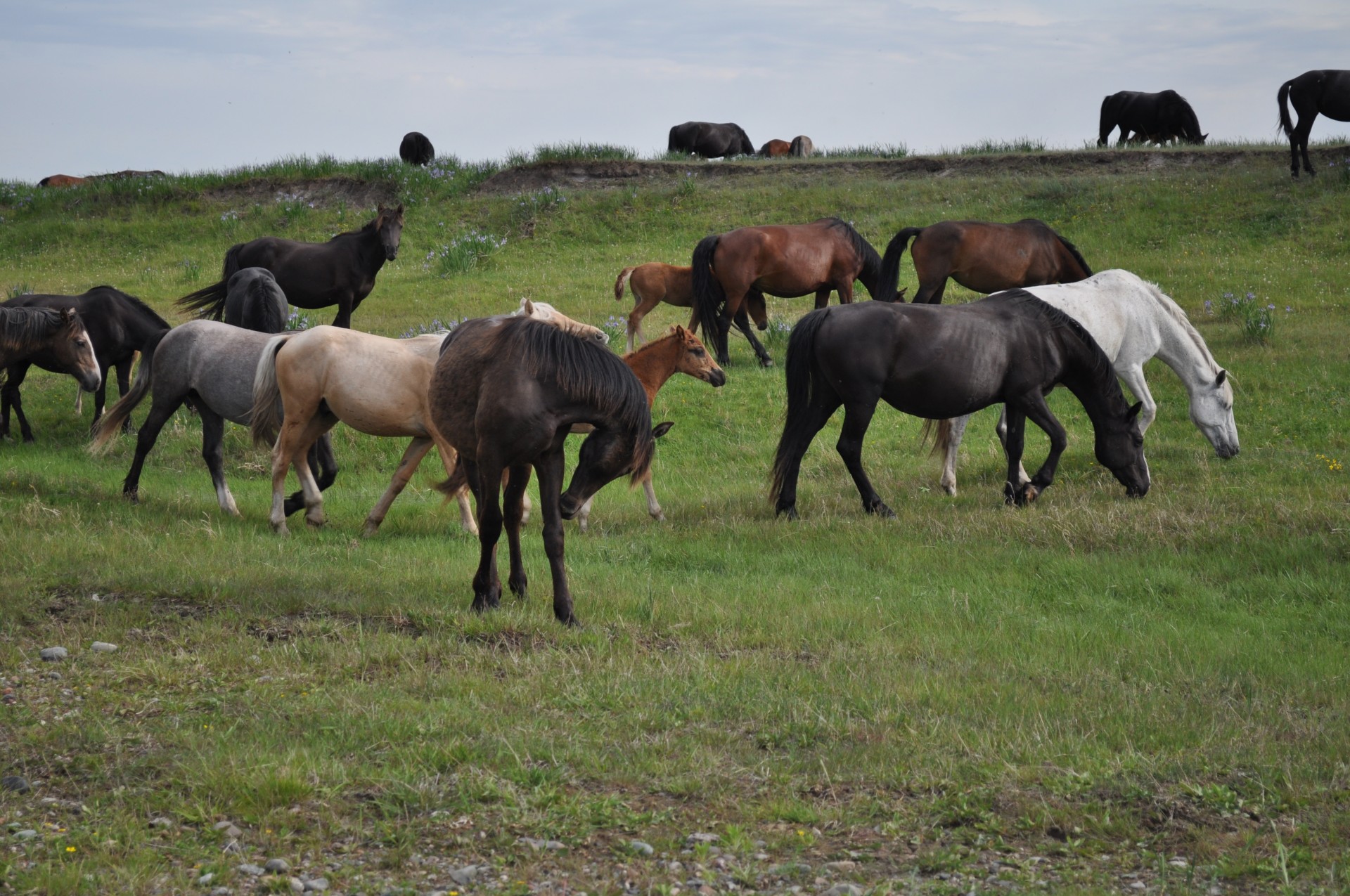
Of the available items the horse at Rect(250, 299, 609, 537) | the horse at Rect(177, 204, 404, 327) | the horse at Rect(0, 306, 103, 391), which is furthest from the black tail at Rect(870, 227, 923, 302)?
the horse at Rect(0, 306, 103, 391)

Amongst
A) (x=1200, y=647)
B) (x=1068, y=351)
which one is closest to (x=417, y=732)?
(x=1200, y=647)

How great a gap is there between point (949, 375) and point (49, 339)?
8418 mm

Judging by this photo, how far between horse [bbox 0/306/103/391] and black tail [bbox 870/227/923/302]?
831 centimetres

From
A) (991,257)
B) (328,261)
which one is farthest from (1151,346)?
(328,261)

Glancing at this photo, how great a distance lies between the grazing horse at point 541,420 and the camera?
20.5ft

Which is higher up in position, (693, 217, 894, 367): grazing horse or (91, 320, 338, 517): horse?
(693, 217, 894, 367): grazing horse

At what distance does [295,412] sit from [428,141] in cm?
3121

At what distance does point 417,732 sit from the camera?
484 centimetres

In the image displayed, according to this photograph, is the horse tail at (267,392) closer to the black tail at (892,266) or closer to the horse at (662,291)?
the horse at (662,291)

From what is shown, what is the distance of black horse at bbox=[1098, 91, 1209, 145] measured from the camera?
33.6 meters

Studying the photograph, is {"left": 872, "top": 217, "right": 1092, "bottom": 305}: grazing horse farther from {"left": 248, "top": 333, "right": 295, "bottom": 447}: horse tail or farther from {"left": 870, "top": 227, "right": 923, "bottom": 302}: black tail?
{"left": 248, "top": 333, "right": 295, "bottom": 447}: horse tail

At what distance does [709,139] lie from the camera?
43.1 m

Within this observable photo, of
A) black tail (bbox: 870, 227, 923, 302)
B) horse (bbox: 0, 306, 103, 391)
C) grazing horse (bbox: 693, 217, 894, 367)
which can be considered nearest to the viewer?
horse (bbox: 0, 306, 103, 391)

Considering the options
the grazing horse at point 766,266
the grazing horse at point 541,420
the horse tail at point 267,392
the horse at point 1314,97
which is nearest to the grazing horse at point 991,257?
the grazing horse at point 766,266
